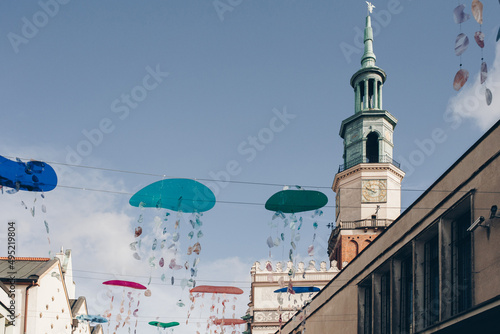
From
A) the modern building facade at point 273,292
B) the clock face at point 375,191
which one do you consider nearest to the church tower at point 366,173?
the clock face at point 375,191

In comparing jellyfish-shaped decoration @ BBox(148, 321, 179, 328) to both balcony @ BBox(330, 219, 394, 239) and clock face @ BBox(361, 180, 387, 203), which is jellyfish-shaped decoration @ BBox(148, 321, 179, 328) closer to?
balcony @ BBox(330, 219, 394, 239)

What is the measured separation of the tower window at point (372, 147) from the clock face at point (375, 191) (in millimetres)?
2778

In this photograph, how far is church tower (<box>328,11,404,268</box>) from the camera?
60.5m

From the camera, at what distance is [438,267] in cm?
1964

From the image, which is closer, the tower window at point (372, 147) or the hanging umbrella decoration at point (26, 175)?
the hanging umbrella decoration at point (26, 175)

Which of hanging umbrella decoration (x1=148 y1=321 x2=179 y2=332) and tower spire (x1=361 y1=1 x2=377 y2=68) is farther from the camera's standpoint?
tower spire (x1=361 y1=1 x2=377 y2=68)

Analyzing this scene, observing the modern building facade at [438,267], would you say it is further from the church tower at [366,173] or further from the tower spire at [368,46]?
the tower spire at [368,46]

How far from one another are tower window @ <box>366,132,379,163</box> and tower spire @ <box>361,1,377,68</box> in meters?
7.16

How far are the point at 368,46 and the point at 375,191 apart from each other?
15526 millimetres

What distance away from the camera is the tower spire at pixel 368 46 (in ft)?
212

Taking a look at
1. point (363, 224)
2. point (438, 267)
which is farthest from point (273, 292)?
point (438, 267)

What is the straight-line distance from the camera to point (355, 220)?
202 feet

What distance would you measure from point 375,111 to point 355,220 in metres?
10.5

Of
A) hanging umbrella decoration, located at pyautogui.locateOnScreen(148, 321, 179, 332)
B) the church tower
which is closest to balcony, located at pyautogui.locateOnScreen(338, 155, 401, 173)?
the church tower
